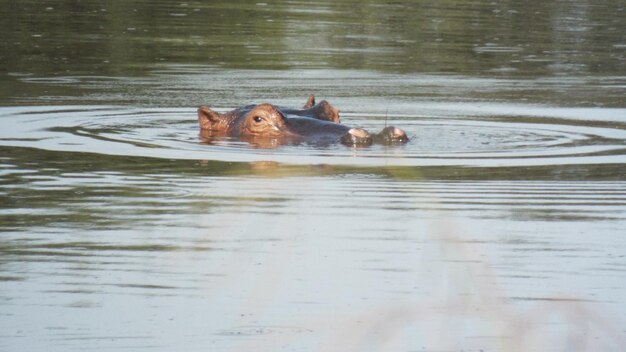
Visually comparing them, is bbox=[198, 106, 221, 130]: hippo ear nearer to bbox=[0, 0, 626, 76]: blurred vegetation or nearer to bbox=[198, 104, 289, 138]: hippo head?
bbox=[198, 104, 289, 138]: hippo head

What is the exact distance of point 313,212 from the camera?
25.7 ft

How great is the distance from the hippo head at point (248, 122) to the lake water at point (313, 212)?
0.23 meters

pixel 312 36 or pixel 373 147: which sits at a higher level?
pixel 373 147

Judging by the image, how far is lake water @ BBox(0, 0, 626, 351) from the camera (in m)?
5.58

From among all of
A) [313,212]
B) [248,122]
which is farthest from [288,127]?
[313,212]

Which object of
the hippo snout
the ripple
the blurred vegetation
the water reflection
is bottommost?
the blurred vegetation

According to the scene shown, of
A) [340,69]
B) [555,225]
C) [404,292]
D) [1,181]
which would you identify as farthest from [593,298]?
[340,69]

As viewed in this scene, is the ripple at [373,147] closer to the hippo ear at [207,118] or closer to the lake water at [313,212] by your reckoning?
the lake water at [313,212]

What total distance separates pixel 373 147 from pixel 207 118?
5.45 feet

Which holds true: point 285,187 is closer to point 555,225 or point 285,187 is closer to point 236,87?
point 555,225

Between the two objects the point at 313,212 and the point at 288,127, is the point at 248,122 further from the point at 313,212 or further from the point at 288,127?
the point at 313,212

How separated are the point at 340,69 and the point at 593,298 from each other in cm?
1161

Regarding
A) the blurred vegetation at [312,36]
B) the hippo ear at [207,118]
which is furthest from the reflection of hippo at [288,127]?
the blurred vegetation at [312,36]

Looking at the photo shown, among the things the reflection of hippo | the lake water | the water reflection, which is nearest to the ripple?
the lake water
